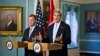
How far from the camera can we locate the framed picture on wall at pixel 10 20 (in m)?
6.57

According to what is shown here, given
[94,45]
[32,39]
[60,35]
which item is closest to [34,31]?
[32,39]

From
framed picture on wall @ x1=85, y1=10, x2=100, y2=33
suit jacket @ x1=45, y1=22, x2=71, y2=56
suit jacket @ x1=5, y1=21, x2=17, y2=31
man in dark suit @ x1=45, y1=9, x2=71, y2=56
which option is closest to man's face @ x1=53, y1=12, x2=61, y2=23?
man in dark suit @ x1=45, y1=9, x2=71, y2=56

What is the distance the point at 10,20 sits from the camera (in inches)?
263

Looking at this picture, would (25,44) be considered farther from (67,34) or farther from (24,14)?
(24,14)

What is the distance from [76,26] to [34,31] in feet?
14.4

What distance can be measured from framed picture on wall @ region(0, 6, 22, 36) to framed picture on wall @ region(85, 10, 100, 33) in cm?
529

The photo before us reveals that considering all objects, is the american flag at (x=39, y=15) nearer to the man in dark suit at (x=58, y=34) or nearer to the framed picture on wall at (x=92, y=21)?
the man in dark suit at (x=58, y=34)

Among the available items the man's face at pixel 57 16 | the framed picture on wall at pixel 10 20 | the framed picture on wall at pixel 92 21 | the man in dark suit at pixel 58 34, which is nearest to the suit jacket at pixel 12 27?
the framed picture on wall at pixel 10 20

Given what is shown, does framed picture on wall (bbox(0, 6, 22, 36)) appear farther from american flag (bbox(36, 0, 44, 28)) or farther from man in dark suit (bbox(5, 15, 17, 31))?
american flag (bbox(36, 0, 44, 28))

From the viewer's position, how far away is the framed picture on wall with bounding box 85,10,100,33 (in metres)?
10.9

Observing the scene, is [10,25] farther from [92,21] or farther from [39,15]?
[92,21]

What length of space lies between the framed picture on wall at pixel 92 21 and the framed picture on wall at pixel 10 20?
5.29 meters

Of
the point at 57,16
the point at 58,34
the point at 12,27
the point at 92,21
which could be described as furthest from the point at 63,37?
the point at 92,21

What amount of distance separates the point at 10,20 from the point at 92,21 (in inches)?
219
